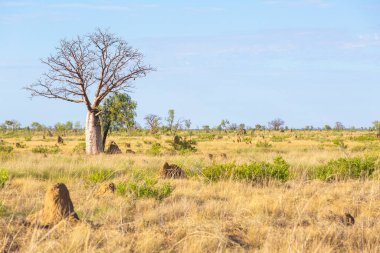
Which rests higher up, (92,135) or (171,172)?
(92,135)

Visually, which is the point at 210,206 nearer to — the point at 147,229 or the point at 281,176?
the point at 147,229

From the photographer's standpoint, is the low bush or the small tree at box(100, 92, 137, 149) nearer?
the low bush

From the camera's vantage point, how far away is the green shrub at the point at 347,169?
11773 mm

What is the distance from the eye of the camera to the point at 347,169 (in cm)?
1212

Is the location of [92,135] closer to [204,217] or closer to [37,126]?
[204,217]

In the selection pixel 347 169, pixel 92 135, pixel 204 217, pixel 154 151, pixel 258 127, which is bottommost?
pixel 204 217

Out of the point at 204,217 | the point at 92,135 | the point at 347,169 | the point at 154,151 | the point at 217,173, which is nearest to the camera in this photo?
the point at 204,217

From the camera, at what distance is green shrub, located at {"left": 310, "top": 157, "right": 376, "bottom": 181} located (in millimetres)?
11773

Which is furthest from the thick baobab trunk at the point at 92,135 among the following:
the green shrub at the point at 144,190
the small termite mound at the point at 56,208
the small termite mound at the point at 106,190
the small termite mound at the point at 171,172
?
the small termite mound at the point at 56,208

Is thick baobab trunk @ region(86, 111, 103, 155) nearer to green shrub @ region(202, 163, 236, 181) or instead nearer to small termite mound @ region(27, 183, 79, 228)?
green shrub @ region(202, 163, 236, 181)

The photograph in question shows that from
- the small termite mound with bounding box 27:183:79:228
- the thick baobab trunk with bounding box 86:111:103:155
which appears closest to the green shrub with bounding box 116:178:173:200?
the small termite mound with bounding box 27:183:79:228

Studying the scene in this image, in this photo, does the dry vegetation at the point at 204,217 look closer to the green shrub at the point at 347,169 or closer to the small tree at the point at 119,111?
the green shrub at the point at 347,169

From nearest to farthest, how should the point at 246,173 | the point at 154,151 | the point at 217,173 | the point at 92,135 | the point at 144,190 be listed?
the point at 144,190, the point at 246,173, the point at 217,173, the point at 92,135, the point at 154,151

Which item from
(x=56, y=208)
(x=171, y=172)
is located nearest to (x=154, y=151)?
(x=171, y=172)
